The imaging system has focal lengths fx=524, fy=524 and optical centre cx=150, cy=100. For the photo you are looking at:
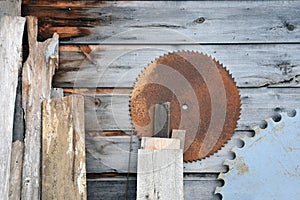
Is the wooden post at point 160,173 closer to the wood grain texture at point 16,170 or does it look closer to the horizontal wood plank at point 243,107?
the horizontal wood plank at point 243,107

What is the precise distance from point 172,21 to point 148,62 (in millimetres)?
164

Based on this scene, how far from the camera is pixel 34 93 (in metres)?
1.64

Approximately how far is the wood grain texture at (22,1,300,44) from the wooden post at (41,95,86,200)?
255 millimetres

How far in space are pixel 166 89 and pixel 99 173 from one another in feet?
1.16

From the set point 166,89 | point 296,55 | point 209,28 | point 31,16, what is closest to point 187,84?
point 166,89

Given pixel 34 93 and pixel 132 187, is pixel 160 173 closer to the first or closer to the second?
pixel 132 187

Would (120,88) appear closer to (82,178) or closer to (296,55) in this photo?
(82,178)

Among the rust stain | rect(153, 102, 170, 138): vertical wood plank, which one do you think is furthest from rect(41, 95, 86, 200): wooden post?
the rust stain

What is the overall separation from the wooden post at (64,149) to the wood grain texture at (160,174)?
179 mm

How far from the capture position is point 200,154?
1721 mm

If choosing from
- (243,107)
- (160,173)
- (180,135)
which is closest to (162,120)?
(180,135)

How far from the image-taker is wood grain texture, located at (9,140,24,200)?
62.4 inches

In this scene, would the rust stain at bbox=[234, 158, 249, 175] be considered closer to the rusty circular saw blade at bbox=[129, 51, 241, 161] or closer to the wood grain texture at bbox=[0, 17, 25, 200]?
the rusty circular saw blade at bbox=[129, 51, 241, 161]

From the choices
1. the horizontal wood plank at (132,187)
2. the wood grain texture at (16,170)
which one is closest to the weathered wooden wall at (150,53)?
the horizontal wood plank at (132,187)
